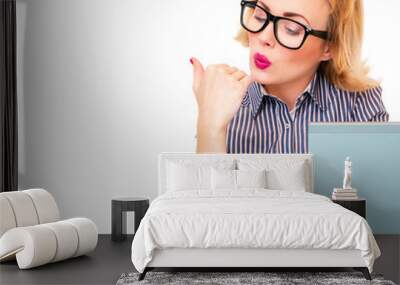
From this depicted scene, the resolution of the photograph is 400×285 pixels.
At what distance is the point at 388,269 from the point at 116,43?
3643mm

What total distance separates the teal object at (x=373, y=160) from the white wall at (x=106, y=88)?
4.79ft

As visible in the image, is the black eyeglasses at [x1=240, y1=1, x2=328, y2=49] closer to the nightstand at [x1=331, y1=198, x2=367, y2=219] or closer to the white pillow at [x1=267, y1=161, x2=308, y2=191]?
the white pillow at [x1=267, y1=161, x2=308, y2=191]

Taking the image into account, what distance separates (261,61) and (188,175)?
1.48 m

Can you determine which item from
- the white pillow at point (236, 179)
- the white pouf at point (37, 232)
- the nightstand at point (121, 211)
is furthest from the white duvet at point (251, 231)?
the nightstand at point (121, 211)

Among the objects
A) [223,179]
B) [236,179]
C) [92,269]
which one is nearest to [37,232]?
[92,269]

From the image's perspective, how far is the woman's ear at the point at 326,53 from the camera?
23.4 feet

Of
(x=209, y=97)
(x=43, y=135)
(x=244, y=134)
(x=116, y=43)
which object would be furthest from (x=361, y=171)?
(x=43, y=135)

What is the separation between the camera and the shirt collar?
7227mm

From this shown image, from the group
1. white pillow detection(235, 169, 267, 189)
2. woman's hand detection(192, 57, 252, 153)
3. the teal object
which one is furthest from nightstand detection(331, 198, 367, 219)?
woman's hand detection(192, 57, 252, 153)

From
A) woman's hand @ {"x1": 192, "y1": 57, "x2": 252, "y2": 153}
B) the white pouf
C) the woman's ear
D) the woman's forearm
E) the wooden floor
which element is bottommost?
the wooden floor

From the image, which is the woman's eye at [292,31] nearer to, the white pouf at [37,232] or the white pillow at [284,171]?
the white pillow at [284,171]

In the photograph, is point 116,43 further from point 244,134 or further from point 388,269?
point 388,269

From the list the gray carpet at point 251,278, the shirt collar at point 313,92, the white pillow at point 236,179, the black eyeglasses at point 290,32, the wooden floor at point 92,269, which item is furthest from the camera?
the shirt collar at point 313,92

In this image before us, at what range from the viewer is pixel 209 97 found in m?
7.37
